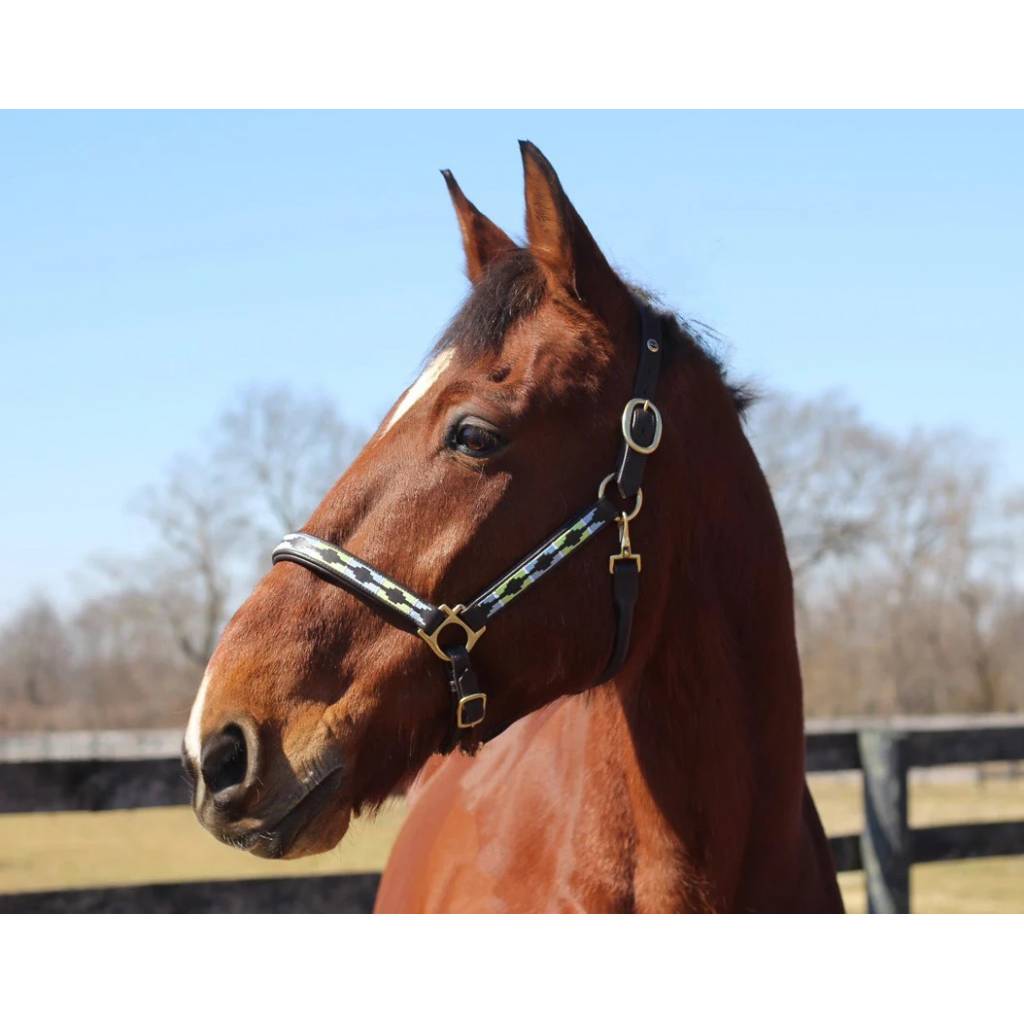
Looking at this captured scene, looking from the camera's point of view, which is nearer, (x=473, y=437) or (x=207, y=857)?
(x=473, y=437)

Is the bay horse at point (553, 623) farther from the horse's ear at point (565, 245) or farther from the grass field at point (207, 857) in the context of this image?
the grass field at point (207, 857)

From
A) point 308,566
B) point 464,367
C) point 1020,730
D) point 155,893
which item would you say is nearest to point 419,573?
point 308,566

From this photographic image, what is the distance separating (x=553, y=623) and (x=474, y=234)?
3.53 feet

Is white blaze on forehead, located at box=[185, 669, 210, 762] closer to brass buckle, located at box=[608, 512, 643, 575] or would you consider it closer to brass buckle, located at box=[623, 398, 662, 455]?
brass buckle, located at box=[608, 512, 643, 575]

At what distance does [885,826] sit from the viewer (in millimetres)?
5949

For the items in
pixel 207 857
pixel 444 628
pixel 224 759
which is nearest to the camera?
pixel 224 759

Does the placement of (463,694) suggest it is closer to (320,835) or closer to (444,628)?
(444,628)

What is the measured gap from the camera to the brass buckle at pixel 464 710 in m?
2.08

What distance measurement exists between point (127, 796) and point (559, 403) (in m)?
3.74

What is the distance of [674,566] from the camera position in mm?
2350

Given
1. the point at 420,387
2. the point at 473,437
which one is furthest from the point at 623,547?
the point at 420,387

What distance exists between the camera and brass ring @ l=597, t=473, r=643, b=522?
222 centimetres

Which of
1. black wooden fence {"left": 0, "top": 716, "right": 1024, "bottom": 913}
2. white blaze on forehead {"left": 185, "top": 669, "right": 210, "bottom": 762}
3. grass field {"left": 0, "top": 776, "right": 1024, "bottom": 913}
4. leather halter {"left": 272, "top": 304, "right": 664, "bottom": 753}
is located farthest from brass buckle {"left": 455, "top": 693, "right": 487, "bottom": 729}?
grass field {"left": 0, "top": 776, "right": 1024, "bottom": 913}

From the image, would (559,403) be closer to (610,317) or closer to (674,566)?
(610,317)
